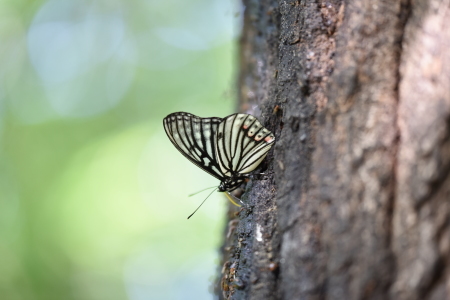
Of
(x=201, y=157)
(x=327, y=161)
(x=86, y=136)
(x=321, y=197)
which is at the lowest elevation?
(x=321, y=197)

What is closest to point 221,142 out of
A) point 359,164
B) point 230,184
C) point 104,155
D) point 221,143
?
point 221,143

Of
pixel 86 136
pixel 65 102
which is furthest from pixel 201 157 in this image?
pixel 65 102

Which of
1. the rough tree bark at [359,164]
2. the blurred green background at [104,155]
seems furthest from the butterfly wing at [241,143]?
the blurred green background at [104,155]

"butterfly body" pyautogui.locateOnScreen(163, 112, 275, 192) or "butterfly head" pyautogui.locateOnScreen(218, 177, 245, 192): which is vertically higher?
"butterfly body" pyautogui.locateOnScreen(163, 112, 275, 192)

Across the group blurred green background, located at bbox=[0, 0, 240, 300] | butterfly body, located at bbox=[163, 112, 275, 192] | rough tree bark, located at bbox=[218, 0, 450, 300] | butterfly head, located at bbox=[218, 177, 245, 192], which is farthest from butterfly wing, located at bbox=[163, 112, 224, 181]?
blurred green background, located at bbox=[0, 0, 240, 300]

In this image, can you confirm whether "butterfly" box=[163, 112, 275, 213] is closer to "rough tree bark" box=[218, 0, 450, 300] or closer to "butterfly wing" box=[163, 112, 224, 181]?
"butterfly wing" box=[163, 112, 224, 181]

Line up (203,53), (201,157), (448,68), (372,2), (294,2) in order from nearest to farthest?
(448,68), (372,2), (294,2), (201,157), (203,53)

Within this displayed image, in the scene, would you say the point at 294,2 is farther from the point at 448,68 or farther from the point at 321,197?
the point at 321,197
